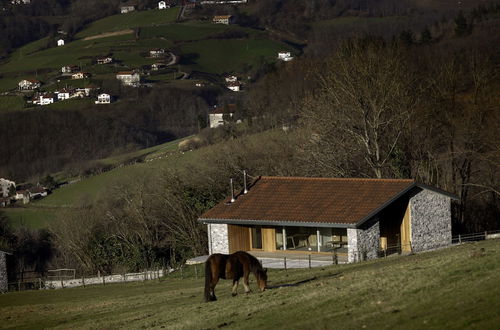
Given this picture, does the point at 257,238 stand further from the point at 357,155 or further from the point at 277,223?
the point at 357,155

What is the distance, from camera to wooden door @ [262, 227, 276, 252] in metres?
38.7

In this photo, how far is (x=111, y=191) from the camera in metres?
81.0

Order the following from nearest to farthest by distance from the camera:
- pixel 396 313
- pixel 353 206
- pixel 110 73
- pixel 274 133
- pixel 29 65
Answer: pixel 396 313 → pixel 353 206 → pixel 274 133 → pixel 110 73 → pixel 29 65

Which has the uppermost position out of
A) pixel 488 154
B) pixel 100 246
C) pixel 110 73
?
pixel 110 73

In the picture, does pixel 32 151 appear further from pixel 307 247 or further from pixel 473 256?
pixel 473 256

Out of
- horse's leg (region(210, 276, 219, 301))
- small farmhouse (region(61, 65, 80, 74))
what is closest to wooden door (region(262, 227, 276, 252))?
horse's leg (region(210, 276, 219, 301))

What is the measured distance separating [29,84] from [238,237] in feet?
481

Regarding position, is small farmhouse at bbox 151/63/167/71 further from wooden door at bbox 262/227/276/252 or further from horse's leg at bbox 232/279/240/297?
horse's leg at bbox 232/279/240/297

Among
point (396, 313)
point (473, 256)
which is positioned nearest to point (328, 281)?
point (473, 256)

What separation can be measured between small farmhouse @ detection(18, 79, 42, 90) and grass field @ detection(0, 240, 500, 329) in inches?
5998

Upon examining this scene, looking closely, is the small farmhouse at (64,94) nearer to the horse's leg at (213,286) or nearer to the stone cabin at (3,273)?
the stone cabin at (3,273)

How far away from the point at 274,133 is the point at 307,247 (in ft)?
126

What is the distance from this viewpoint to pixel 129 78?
178875mm

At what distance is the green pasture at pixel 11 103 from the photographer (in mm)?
167800
